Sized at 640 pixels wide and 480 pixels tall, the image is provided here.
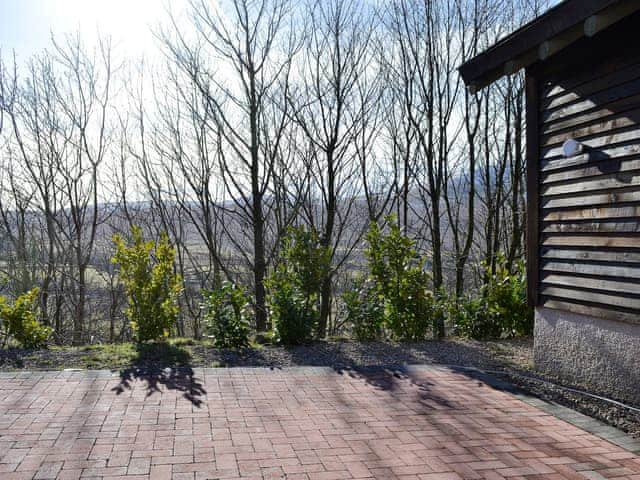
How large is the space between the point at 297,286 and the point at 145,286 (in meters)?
1.88

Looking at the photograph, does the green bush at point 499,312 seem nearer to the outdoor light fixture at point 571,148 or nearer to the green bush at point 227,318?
the outdoor light fixture at point 571,148

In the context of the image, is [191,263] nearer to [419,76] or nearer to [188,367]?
[419,76]

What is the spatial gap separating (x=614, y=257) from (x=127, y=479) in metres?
4.02

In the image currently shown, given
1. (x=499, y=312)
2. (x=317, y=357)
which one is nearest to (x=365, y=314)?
(x=317, y=357)

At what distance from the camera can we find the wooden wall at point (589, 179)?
433 cm

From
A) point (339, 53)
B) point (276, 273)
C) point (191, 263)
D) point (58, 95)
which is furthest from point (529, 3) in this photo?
point (191, 263)

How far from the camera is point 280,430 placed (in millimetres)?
3732

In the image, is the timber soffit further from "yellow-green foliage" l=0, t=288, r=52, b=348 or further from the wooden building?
"yellow-green foliage" l=0, t=288, r=52, b=348

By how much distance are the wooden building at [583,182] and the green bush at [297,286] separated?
2.61m

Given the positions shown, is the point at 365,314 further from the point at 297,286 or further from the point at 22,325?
the point at 22,325

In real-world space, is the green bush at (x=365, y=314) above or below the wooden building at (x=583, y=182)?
below

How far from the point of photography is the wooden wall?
433cm

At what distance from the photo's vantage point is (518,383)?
5098 mm

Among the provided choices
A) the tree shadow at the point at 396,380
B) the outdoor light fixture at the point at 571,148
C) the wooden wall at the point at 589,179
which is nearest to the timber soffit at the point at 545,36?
the wooden wall at the point at 589,179
